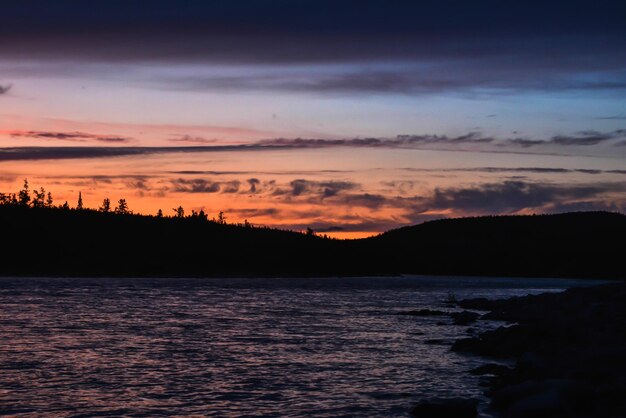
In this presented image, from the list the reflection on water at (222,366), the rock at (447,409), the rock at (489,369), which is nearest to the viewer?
the rock at (447,409)

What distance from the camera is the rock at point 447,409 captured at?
2761 cm

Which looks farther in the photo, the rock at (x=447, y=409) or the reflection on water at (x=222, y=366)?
the reflection on water at (x=222, y=366)

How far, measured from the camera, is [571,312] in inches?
2660

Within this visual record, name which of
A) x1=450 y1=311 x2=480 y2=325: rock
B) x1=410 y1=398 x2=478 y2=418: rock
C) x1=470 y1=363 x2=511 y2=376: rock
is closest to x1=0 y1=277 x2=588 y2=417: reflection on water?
x1=470 y1=363 x2=511 y2=376: rock

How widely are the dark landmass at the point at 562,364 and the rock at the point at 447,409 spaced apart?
49.1 inches

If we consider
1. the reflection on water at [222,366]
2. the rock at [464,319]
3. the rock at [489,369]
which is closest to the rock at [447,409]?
the reflection on water at [222,366]

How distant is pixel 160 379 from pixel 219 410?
760 cm

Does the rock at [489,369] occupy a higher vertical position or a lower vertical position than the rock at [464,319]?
higher

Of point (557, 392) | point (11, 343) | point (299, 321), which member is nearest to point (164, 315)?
point (299, 321)

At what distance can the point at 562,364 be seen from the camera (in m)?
37.0

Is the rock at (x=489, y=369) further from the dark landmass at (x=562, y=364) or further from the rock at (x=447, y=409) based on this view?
the rock at (x=447, y=409)

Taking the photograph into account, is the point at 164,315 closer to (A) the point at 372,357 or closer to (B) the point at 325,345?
(B) the point at 325,345

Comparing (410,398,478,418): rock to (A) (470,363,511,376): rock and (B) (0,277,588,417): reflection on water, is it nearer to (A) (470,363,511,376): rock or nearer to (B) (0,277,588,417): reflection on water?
(B) (0,277,588,417): reflection on water

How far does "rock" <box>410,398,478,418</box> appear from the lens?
2761 cm
